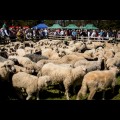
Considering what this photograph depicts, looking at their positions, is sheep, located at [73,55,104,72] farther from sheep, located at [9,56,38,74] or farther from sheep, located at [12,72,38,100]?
sheep, located at [12,72,38,100]

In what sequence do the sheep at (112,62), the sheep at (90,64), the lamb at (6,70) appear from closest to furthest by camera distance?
the lamb at (6,70) < the sheep at (90,64) < the sheep at (112,62)

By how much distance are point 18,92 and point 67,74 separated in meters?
1.62

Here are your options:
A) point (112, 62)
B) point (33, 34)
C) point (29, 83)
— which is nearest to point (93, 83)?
point (29, 83)

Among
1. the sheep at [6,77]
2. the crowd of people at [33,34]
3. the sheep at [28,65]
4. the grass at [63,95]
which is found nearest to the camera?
the sheep at [6,77]

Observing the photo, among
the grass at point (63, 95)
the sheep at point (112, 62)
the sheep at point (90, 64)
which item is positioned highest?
the sheep at point (90, 64)

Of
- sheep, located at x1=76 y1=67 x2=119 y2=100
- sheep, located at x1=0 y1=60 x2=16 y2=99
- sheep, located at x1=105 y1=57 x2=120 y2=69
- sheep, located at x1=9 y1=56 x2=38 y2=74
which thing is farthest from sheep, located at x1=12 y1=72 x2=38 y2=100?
sheep, located at x1=105 y1=57 x2=120 y2=69

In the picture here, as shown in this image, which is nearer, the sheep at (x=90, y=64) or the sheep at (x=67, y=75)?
the sheep at (x=67, y=75)

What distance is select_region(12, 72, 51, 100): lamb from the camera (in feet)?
25.8

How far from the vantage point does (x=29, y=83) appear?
25.9 feet

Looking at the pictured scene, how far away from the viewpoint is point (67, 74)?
8.68m

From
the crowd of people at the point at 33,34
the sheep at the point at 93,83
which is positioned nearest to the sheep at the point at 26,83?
the sheep at the point at 93,83

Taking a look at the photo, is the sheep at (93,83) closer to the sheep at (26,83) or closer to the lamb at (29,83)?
the lamb at (29,83)

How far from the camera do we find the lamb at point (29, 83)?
788cm
